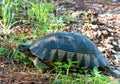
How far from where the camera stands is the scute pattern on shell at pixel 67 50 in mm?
3717

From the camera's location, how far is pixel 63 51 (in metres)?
3.74

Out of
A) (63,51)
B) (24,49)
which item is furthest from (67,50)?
(24,49)

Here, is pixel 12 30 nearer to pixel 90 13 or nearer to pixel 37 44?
pixel 37 44

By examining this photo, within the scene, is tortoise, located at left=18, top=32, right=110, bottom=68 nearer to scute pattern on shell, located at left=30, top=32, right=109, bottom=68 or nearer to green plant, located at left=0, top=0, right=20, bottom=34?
scute pattern on shell, located at left=30, top=32, right=109, bottom=68

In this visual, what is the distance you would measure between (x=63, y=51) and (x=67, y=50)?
5cm

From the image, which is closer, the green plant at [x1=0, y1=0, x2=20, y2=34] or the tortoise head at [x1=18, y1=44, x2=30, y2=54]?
the tortoise head at [x1=18, y1=44, x2=30, y2=54]

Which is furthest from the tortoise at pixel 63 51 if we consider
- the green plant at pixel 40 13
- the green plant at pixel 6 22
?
the green plant at pixel 40 13

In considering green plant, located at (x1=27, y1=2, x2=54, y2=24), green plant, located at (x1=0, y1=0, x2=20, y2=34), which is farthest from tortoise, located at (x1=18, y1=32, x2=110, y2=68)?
green plant, located at (x1=27, y1=2, x2=54, y2=24)

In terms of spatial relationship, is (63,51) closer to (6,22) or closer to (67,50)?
(67,50)

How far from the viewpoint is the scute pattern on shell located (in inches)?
146

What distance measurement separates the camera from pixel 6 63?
3859 millimetres

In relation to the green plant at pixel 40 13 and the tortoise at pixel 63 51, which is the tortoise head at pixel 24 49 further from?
the green plant at pixel 40 13

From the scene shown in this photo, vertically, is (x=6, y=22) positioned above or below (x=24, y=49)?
above

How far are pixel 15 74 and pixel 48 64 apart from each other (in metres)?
0.41
